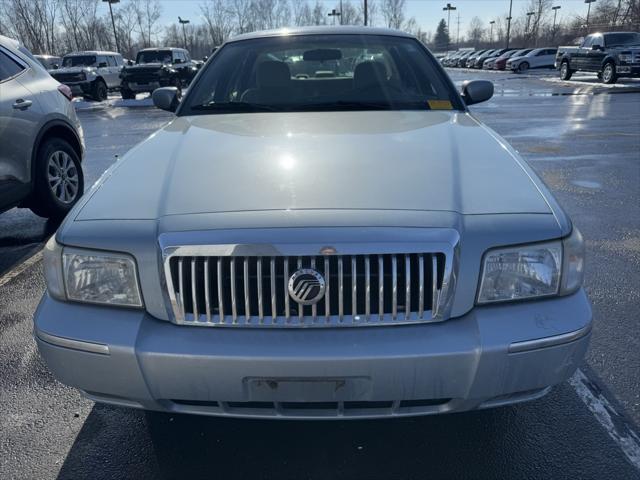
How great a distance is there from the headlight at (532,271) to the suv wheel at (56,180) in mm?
4181

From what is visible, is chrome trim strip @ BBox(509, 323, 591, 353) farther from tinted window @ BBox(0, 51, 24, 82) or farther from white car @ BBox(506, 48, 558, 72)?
white car @ BBox(506, 48, 558, 72)

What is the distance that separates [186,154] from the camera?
2.34m

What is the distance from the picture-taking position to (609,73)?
21.1 meters

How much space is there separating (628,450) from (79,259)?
85.3 inches

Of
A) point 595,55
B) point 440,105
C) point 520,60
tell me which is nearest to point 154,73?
point 595,55

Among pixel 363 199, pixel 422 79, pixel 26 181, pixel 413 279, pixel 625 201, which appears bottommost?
pixel 625 201

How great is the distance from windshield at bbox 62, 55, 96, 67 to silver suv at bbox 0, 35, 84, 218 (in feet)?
60.6

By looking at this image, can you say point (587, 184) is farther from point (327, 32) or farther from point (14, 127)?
point (14, 127)

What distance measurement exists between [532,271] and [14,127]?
13.5ft

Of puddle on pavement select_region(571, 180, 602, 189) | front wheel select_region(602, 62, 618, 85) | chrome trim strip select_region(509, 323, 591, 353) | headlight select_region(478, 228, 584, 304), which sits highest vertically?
headlight select_region(478, 228, 584, 304)

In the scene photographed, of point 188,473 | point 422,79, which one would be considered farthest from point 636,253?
point 188,473

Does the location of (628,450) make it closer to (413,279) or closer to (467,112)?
(413,279)

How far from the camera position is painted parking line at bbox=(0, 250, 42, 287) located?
3742 millimetres

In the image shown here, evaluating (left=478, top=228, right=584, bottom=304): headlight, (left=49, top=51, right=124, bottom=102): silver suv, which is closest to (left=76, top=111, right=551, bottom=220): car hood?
Result: (left=478, top=228, right=584, bottom=304): headlight
